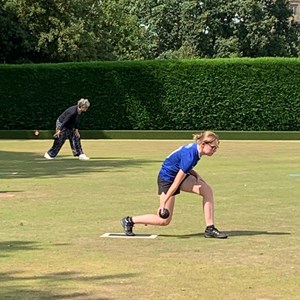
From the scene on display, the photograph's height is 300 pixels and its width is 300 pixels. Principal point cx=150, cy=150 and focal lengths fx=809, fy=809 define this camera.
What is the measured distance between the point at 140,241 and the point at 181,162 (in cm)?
97

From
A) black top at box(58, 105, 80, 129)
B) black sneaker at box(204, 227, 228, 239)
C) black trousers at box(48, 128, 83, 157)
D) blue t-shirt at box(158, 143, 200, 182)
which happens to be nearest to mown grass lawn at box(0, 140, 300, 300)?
black sneaker at box(204, 227, 228, 239)

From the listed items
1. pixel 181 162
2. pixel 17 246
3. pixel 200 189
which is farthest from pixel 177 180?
pixel 17 246

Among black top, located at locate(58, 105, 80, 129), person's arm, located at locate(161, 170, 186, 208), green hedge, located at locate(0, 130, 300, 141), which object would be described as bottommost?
green hedge, located at locate(0, 130, 300, 141)

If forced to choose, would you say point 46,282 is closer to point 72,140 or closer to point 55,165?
point 55,165

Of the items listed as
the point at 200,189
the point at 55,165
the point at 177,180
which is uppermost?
the point at 177,180

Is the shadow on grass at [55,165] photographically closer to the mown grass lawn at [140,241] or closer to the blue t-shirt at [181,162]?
the mown grass lawn at [140,241]

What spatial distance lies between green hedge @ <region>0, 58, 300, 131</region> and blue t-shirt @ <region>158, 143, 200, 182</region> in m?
28.3

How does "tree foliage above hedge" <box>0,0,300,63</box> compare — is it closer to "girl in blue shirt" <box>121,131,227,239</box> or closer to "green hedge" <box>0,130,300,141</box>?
"green hedge" <box>0,130,300,141</box>

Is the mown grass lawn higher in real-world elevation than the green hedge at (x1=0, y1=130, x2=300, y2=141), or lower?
higher

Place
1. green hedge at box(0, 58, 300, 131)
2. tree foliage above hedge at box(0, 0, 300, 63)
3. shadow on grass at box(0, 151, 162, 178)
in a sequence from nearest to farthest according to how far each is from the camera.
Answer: shadow on grass at box(0, 151, 162, 178) → green hedge at box(0, 58, 300, 131) → tree foliage above hedge at box(0, 0, 300, 63)

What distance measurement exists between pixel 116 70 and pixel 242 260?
3034cm

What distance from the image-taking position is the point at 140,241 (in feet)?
28.6

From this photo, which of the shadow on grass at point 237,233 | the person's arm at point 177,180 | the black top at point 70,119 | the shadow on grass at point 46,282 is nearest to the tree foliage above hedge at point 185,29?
the black top at point 70,119

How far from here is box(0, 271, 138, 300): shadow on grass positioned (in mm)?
6219
